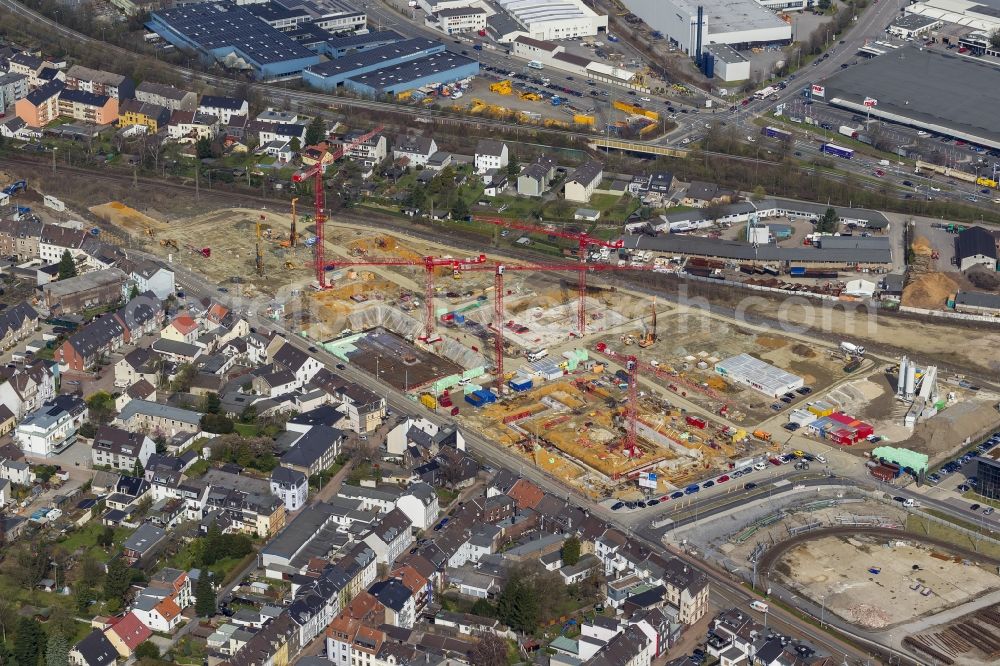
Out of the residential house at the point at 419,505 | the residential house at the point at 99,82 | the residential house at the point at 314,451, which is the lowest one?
the residential house at the point at 419,505

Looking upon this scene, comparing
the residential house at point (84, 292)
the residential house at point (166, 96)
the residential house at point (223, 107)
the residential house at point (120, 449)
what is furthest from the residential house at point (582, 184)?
the residential house at point (120, 449)

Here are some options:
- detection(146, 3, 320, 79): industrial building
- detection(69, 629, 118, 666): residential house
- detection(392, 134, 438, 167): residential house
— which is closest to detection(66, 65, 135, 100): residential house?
detection(146, 3, 320, 79): industrial building

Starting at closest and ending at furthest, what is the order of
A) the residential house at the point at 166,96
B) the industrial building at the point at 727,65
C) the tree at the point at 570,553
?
the tree at the point at 570,553 → the residential house at the point at 166,96 → the industrial building at the point at 727,65

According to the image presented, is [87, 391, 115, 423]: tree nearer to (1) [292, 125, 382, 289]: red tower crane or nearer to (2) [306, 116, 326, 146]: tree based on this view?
(1) [292, 125, 382, 289]: red tower crane

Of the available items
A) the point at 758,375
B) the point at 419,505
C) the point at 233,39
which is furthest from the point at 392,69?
the point at 419,505

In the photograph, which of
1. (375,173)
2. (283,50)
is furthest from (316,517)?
(283,50)

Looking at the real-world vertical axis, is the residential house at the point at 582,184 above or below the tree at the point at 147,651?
above

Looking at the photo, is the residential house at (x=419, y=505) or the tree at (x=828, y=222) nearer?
the residential house at (x=419, y=505)

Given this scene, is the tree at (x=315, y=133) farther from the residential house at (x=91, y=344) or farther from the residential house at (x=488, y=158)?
the residential house at (x=91, y=344)
